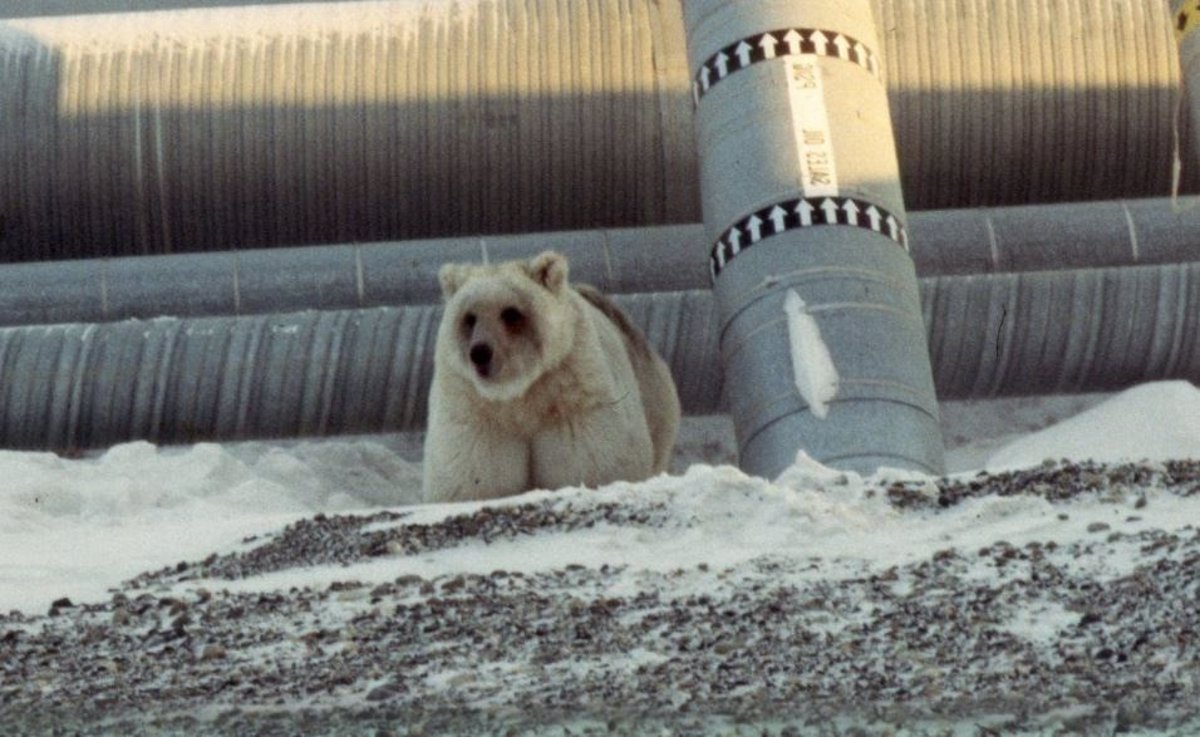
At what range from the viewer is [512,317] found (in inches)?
325

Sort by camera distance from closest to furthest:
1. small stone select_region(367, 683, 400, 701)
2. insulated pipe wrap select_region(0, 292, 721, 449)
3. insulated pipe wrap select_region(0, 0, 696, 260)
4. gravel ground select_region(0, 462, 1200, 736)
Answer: gravel ground select_region(0, 462, 1200, 736) < small stone select_region(367, 683, 400, 701) < insulated pipe wrap select_region(0, 292, 721, 449) < insulated pipe wrap select_region(0, 0, 696, 260)

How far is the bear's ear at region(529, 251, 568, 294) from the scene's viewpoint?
8.36m

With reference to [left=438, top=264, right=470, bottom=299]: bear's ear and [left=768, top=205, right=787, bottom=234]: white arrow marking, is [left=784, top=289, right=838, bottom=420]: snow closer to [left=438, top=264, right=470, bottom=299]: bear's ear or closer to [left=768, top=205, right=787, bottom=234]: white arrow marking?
[left=768, top=205, right=787, bottom=234]: white arrow marking

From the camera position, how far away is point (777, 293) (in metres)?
8.80

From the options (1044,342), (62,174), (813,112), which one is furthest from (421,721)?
(62,174)

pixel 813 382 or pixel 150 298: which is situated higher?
pixel 150 298

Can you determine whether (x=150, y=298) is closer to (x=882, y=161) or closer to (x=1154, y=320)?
(x=882, y=161)

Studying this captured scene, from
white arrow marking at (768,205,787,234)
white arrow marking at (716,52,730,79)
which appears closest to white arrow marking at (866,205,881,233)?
white arrow marking at (768,205,787,234)

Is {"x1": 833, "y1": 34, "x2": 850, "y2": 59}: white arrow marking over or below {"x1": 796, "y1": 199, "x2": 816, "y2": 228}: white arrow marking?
over

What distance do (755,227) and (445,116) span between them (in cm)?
265

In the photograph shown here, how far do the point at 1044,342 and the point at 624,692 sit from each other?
6.39 metres

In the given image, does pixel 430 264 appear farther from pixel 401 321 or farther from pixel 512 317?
pixel 512 317

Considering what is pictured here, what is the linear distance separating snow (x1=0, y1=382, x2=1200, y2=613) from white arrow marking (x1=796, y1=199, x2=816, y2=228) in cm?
133

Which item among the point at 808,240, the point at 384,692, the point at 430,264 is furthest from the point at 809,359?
the point at 384,692
